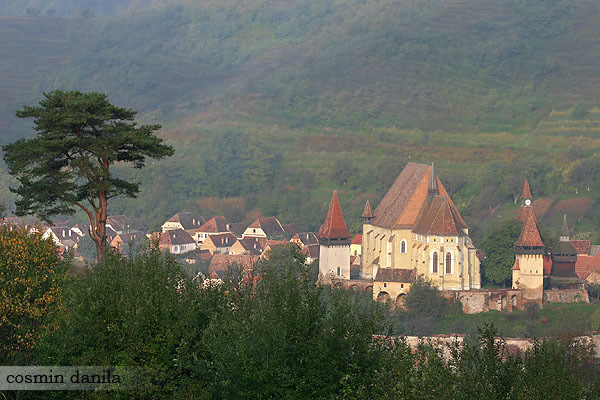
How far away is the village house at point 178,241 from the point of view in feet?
356

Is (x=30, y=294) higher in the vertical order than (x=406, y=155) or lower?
lower

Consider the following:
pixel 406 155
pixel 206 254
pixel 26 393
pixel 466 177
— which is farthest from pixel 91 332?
pixel 406 155

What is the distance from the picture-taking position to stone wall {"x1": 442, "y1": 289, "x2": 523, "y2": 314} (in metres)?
75.1

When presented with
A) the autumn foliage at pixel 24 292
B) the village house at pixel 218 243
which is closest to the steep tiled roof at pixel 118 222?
the village house at pixel 218 243

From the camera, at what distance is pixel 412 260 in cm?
7831

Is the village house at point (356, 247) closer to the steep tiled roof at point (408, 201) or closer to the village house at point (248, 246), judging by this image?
the steep tiled roof at point (408, 201)

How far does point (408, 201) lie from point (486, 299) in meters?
9.94

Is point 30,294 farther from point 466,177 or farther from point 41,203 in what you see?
point 466,177

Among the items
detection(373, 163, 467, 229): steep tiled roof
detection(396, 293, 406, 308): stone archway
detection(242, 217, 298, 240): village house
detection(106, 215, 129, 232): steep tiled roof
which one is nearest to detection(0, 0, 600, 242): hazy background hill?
detection(106, 215, 129, 232): steep tiled roof

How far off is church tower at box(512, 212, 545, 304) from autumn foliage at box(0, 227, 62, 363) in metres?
47.9

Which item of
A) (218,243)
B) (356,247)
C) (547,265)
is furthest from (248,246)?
(547,265)

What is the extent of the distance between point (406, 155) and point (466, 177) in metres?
16.5

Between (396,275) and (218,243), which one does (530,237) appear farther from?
(218,243)

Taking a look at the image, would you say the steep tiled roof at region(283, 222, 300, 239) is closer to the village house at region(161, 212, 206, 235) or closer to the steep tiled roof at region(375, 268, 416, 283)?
the village house at region(161, 212, 206, 235)
